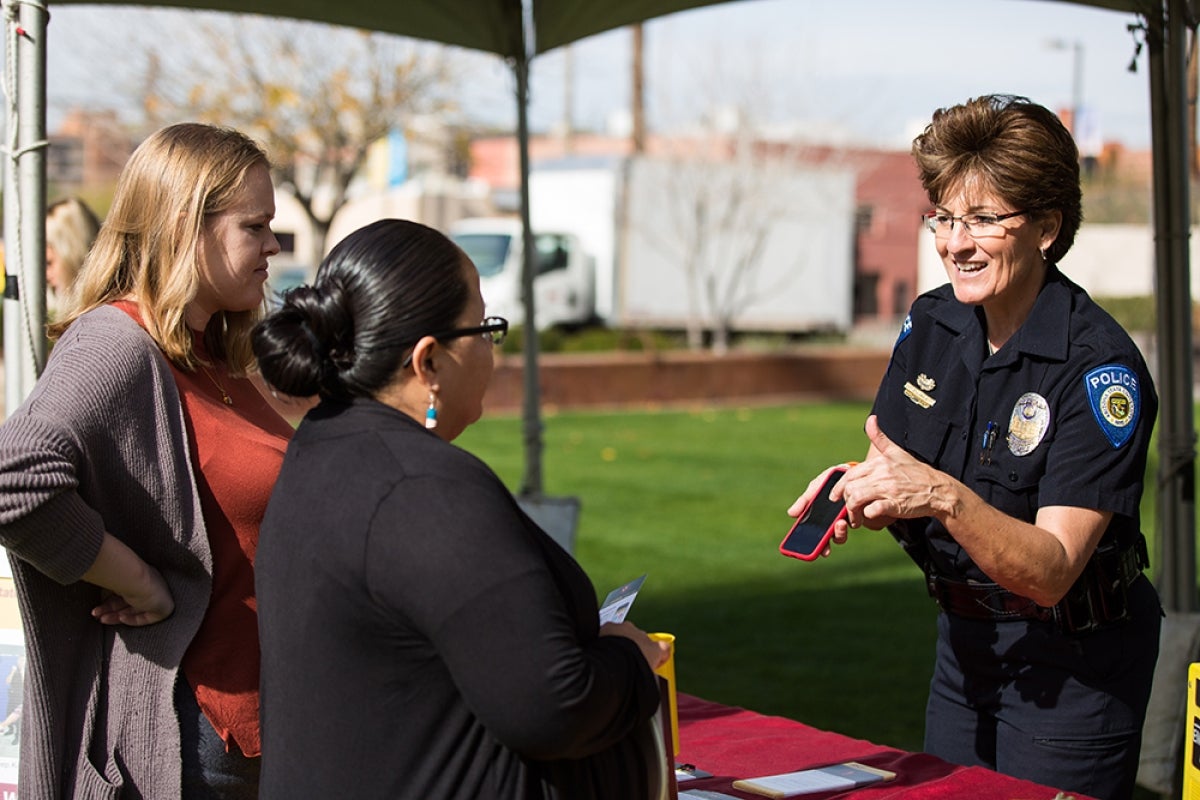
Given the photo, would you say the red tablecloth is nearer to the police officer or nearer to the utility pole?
the police officer

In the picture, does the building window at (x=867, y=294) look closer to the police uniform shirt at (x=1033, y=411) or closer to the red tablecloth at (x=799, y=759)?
the red tablecloth at (x=799, y=759)

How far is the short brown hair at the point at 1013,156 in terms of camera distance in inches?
90.2

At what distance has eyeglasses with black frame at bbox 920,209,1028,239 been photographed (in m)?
2.31

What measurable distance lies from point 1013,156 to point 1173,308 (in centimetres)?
184

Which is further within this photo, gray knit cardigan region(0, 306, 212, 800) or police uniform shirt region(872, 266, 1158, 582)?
police uniform shirt region(872, 266, 1158, 582)

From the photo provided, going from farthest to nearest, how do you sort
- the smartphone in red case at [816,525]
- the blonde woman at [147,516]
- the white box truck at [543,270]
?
the white box truck at [543,270], the smartphone in red case at [816,525], the blonde woman at [147,516]

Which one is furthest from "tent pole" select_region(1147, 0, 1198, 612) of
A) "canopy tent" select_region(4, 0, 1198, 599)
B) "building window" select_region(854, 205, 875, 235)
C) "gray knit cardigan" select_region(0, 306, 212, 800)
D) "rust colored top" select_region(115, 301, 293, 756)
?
"building window" select_region(854, 205, 875, 235)

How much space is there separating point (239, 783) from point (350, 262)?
3.25 ft

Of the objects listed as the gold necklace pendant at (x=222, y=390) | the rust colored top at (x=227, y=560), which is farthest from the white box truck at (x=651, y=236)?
the rust colored top at (x=227, y=560)

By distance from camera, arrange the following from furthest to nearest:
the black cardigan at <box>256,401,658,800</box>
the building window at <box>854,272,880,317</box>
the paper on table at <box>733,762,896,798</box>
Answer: the building window at <box>854,272,880,317</box>, the paper on table at <box>733,762,896,798</box>, the black cardigan at <box>256,401,658,800</box>

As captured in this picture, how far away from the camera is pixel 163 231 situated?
2227 millimetres

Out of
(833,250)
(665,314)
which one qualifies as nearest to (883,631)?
(665,314)

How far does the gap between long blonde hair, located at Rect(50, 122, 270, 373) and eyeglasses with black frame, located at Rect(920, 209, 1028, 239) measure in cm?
124

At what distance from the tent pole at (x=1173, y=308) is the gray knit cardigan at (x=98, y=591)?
277 centimetres
